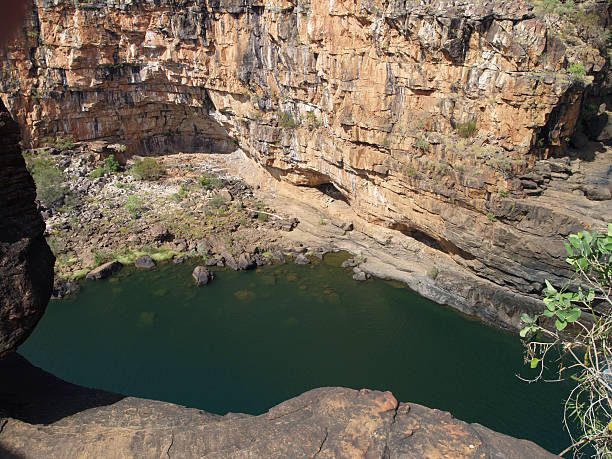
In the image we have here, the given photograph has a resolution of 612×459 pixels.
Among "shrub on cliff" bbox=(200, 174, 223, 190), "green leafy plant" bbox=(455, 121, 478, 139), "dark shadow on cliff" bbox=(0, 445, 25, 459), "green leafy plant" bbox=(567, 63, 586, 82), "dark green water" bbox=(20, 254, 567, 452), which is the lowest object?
"dark green water" bbox=(20, 254, 567, 452)

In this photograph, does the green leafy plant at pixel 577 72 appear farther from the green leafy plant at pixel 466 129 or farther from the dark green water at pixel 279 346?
the dark green water at pixel 279 346

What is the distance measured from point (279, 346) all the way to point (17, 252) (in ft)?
41.3

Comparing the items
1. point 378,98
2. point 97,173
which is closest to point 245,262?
point 378,98

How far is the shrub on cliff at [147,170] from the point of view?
107ft

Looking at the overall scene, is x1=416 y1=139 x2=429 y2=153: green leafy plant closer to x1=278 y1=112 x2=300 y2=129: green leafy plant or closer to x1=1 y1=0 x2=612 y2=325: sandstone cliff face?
x1=1 y1=0 x2=612 y2=325: sandstone cliff face

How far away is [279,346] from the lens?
19.0 metres

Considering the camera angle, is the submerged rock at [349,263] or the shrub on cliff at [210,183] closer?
the submerged rock at [349,263]

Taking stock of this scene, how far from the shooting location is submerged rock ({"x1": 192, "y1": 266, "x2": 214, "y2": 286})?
23.1 metres

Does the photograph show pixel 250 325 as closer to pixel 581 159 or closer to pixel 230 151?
pixel 581 159

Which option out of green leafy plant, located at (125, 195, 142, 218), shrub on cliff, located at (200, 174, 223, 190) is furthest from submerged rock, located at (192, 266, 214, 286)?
shrub on cliff, located at (200, 174, 223, 190)

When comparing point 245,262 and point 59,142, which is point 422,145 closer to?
point 245,262

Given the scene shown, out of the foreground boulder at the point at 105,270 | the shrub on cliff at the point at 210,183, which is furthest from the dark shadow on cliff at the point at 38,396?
the shrub on cliff at the point at 210,183

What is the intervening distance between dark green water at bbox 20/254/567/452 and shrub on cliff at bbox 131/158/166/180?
10.9 metres

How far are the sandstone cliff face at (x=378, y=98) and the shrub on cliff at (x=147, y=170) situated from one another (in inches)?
132
